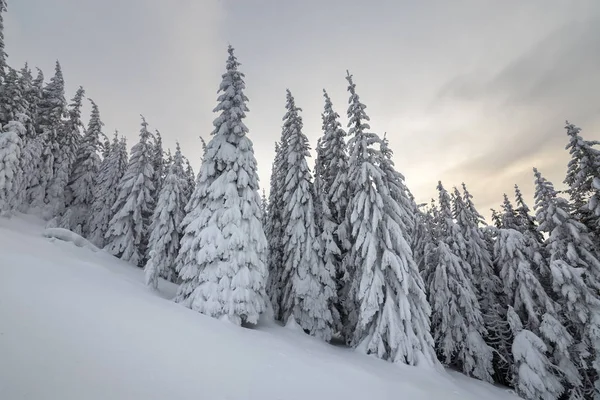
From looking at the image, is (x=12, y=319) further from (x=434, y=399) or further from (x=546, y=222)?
(x=546, y=222)

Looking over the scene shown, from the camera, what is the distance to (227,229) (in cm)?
1419

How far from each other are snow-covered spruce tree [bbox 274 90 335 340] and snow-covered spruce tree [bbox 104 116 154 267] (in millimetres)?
16234

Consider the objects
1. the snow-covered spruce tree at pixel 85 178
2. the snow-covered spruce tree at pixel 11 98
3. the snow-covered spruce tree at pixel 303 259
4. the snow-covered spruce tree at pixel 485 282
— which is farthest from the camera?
the snow-covered spruce tree at pixel 85 178

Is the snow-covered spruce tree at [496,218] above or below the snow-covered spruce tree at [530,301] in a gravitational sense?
above

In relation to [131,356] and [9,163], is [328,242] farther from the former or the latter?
[9,163]

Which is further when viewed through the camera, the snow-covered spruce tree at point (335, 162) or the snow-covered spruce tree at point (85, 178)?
the snow-covered spruce tree at point (85, 178)

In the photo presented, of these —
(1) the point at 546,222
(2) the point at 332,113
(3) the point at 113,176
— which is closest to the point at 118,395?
(2) the point at 332,113

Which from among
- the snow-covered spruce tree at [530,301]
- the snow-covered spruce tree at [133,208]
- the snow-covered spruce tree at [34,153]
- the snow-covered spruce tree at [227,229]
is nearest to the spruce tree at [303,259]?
the snow-covered spruce tree at [227,229]

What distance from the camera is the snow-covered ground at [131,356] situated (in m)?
4.42

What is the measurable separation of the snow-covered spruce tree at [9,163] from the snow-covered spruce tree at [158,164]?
37.3 feet

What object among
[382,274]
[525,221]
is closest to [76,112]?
[382,274]

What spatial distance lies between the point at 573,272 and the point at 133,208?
115 feet

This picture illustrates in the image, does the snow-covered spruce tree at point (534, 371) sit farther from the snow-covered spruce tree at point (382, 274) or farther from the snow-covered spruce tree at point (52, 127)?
the snow-covered spruce tree at point (52, 127)

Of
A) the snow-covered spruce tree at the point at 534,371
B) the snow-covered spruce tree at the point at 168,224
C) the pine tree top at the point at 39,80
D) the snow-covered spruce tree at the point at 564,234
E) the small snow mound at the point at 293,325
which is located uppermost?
the pine tree top at the point at 39,80
